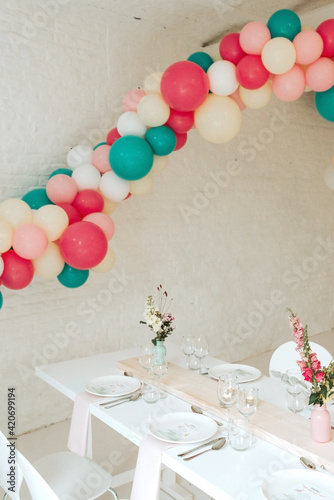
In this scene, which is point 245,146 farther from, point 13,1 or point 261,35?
point 13,1

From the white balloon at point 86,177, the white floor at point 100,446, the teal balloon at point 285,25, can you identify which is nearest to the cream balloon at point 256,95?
the teal balloon at point 285,25

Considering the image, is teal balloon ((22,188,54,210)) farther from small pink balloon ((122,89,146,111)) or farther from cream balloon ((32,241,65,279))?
small pink balloon ((122,89,146,111))

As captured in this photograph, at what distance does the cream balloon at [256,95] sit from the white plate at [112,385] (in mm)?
1568

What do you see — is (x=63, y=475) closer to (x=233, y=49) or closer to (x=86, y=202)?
(x=86, y=202)

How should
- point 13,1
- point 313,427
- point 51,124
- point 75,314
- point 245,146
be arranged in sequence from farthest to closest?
point 245,146
point 75,314
point 51,124
point 13,1
point 313,427

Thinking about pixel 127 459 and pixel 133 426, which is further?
pixel 127 459

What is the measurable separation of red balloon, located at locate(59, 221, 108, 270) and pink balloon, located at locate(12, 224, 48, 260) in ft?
0.35

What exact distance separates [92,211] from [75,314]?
1.02 metres

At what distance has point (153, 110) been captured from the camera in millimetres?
2500

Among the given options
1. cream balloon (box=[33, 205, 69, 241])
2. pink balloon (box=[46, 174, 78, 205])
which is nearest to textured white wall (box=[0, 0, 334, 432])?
pink balloon (box=[46, 174, 78, 205])

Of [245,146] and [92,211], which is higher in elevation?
[245,146]

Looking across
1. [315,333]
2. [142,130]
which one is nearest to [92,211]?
[142,130]

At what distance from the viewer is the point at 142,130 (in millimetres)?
2637

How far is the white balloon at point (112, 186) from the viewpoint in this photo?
2.68m
